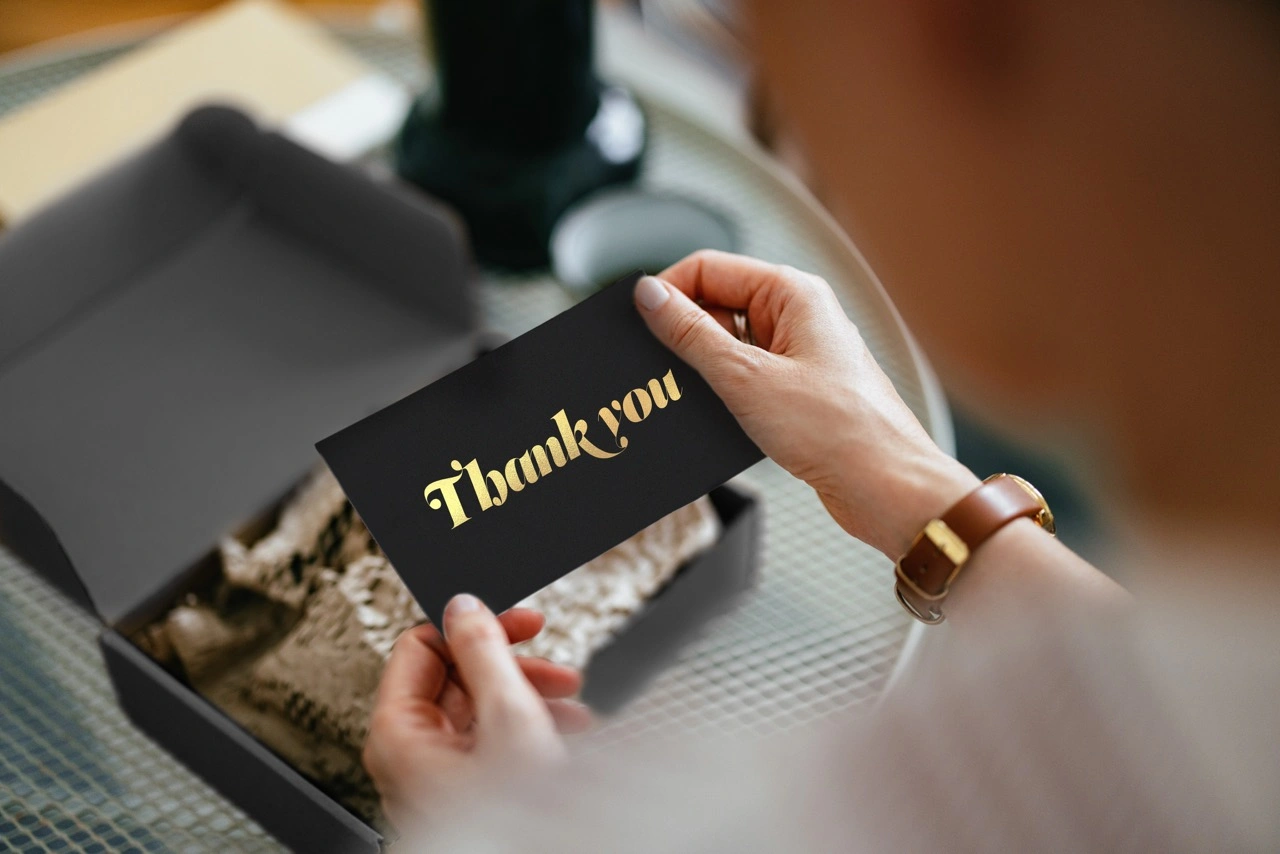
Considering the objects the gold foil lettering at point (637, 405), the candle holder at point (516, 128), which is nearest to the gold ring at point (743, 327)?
the gold foil lettering at point (637, 405)

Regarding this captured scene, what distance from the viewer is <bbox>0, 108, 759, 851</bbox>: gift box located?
0.76 metres

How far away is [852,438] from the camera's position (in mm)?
684

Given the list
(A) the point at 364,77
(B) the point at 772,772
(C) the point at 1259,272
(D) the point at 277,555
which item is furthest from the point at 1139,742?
(A) the point at 364,77

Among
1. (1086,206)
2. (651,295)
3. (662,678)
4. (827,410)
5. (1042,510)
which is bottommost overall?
(662,678)

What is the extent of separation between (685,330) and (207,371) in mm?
520

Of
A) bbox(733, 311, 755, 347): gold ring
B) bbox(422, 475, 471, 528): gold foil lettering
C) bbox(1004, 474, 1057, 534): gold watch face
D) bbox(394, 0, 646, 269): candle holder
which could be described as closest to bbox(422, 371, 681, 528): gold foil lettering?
bbox(422, 475, 471, 528): gold foil lettering

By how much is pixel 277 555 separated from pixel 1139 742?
622mm

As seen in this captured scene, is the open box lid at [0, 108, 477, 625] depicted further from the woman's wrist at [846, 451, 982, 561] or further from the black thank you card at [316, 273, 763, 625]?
the woman's wrist at [846, 451, 982, 561]

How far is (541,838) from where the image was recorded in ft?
1.81

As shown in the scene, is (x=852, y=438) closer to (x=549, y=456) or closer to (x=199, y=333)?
(x=549, y=456)

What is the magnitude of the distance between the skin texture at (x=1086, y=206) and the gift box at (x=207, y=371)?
0.49m

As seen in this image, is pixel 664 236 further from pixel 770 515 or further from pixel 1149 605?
pixel 1149 605

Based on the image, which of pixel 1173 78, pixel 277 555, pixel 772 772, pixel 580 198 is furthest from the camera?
pixel 580 198

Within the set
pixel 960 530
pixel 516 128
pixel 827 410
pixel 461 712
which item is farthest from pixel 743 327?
pixel 516 128
